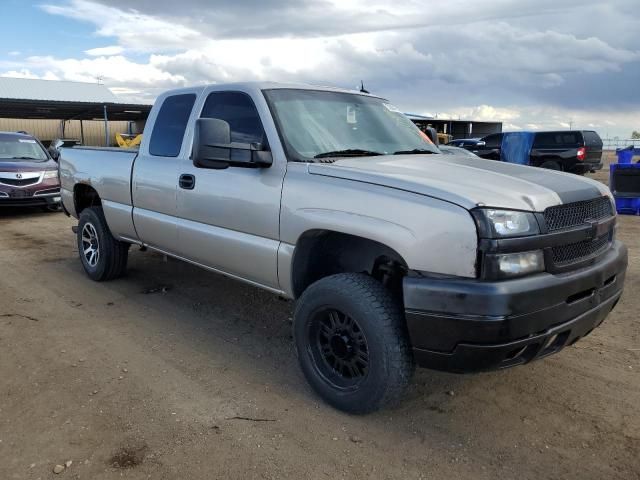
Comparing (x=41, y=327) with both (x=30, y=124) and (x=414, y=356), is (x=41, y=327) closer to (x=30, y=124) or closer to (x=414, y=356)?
(x=414, y=356)

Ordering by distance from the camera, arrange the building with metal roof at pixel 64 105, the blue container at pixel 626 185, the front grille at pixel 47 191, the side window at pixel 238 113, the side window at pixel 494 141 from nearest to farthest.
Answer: the side window at pixel 238 113
the blue container at pixel 626 185
the front grille at pixel 47 191
the side window at pixel 494 141
the building with metal roof at pixel 64 105

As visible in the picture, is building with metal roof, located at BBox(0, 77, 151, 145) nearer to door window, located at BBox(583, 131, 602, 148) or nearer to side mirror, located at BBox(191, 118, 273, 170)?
door window, located at BBox(583, 131, 602, 148)

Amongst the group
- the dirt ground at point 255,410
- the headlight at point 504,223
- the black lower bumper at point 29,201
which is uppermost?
the headlight at point 504,223

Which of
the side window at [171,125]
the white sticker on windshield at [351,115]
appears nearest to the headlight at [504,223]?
the white sticker on windshield at [351,115]

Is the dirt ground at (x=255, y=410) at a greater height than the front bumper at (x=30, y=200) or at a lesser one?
lesser

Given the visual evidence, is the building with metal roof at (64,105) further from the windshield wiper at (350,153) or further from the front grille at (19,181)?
the windshield wiper at (350,153)

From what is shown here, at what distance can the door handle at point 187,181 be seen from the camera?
13.9ft

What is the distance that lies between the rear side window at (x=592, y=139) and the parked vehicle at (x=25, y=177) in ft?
53.8

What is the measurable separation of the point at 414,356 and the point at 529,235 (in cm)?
84

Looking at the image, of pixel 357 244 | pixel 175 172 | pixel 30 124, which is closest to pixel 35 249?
pixel 175 172

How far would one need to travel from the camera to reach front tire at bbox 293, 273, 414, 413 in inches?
115

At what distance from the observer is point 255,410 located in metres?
3.28

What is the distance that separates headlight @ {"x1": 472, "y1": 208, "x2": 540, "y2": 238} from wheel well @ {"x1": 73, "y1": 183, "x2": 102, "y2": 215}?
188 inches

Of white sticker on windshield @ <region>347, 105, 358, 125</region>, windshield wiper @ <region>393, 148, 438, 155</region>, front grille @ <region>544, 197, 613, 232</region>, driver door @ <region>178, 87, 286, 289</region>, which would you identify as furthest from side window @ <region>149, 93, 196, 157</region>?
front grille @ <region>544, 197, 613, 232</region>
